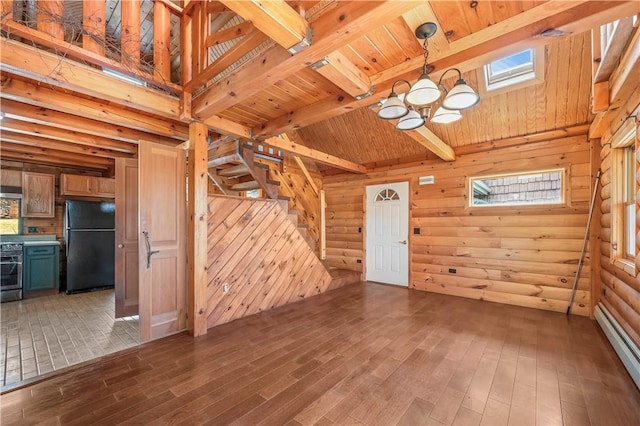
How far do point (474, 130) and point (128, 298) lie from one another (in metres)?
5.77

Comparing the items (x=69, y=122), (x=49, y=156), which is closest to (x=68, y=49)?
(x=69, y=122)

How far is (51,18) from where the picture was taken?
82.1 inches

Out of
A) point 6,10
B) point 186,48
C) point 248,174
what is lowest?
point 248,174

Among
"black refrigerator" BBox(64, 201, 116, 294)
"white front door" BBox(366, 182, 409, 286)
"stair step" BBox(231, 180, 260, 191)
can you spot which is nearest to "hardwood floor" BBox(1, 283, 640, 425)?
"white front door" BBox(366, 182, 409, 286)

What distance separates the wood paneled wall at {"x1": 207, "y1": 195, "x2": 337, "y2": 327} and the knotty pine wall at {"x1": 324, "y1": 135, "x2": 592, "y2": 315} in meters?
2.33

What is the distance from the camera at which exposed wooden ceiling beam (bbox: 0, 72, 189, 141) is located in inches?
92.7

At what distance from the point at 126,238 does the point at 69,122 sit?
1.53 m

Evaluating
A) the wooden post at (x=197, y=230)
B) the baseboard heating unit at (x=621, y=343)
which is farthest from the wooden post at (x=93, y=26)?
the baseboard heating unit at (x=621, y=343)

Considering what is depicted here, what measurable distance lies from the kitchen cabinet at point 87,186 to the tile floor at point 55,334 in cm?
201

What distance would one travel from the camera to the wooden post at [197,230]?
3.03 meters

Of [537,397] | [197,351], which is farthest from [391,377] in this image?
[197,351]

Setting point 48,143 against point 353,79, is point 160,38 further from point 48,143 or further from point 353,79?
point 48,143

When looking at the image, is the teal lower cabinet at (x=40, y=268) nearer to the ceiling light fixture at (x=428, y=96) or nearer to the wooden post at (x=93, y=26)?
the wooden post at (x=93, y=26)

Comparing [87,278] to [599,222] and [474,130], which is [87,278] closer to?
[474,130]
